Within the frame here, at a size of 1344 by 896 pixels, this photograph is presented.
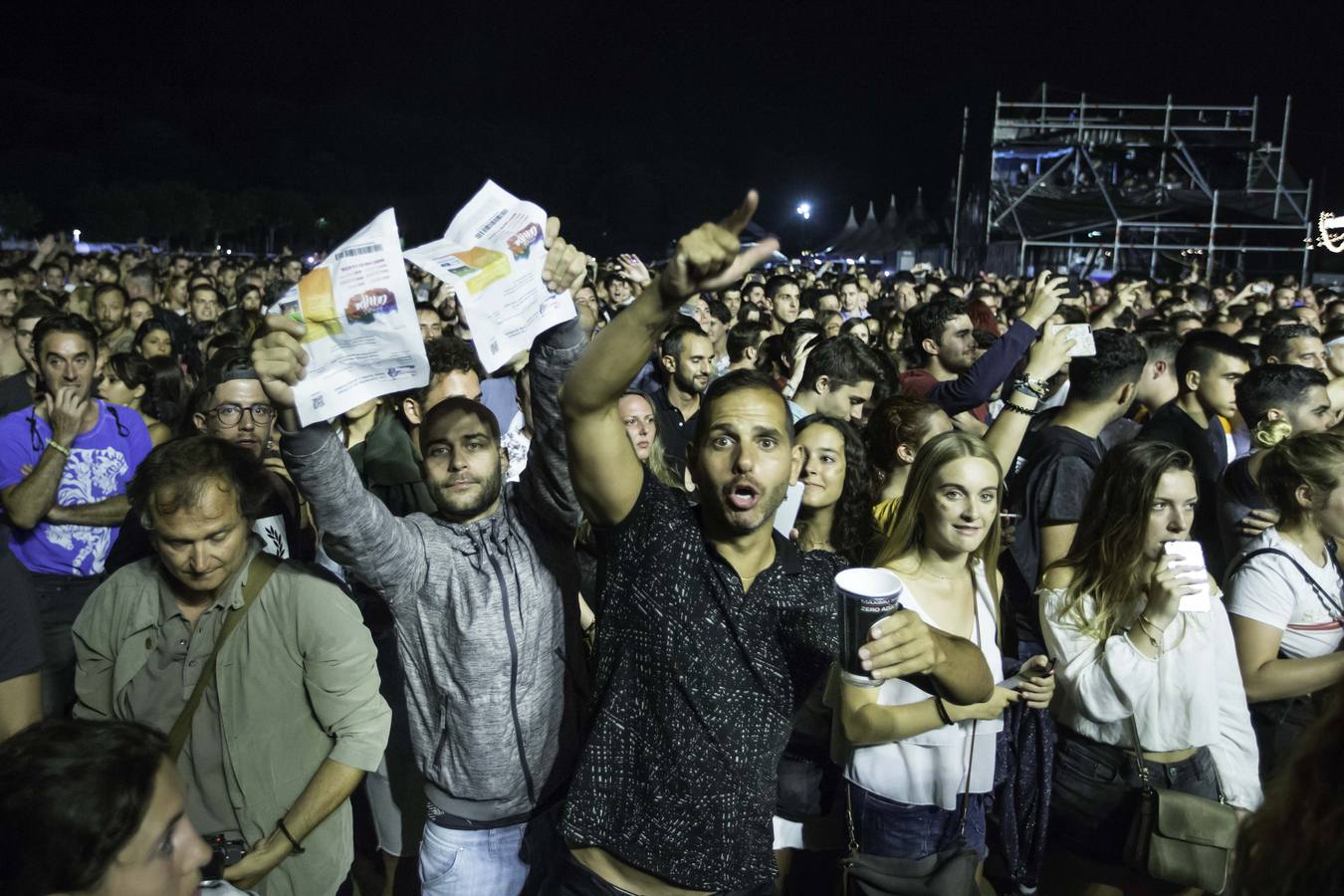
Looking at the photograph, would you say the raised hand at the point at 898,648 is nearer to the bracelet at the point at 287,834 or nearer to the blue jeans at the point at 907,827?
the blue jeans at the point at 907,827

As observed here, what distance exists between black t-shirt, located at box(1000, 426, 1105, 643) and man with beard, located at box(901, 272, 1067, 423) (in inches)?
11.4

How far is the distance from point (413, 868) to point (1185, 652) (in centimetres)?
273

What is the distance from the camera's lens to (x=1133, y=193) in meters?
27.0

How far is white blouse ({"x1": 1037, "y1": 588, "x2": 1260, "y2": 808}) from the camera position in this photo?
3.29 m

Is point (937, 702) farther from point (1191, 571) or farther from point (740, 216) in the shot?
point (740, 216)

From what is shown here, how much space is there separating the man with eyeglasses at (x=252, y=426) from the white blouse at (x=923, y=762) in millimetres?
2093

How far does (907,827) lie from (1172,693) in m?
0.92

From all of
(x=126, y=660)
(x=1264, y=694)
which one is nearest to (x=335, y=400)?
(x=126, y=660)

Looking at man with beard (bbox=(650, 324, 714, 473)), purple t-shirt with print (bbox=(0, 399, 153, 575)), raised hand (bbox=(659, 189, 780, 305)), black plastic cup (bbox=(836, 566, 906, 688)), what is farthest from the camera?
man with beard (bbox=(650, 324, 714, 473))

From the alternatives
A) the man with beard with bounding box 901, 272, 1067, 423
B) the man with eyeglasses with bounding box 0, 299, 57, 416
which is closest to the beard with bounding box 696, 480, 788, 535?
the man with beard with bounding box 901, 272, 1067, 423

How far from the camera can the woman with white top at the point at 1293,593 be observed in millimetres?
3662

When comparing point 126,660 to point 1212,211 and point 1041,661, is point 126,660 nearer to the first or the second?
point 1041,661

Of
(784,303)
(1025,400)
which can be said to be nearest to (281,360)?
(1025,400)

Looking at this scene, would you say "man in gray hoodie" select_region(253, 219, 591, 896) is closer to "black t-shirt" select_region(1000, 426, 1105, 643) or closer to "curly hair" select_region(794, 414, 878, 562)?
"curly hair" select_region(794, 414, 878, 562)
